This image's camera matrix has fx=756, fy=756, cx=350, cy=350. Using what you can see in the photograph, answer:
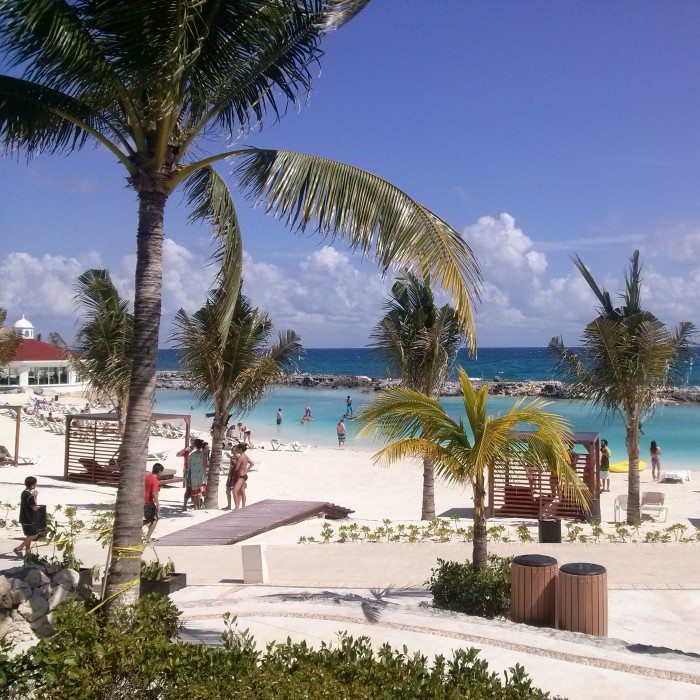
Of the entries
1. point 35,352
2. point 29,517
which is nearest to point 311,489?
point 29,517

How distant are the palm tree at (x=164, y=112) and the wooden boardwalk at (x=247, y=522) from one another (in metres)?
6.27

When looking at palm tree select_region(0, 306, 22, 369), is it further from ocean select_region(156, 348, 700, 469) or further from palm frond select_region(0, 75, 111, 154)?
palm frond select_region(0, 75, 111, 154)

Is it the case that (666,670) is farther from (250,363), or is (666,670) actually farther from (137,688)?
(250,363)

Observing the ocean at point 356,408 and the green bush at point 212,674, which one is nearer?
the green bush at point 212,674

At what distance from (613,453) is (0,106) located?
35396 millimetres

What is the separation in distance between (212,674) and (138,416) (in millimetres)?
2137

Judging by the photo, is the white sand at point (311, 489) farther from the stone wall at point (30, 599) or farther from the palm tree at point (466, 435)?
the palm tree at point (466, 435)

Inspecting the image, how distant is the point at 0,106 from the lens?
569 centimetres

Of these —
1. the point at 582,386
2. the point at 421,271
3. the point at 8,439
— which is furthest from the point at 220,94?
the point at 8,439

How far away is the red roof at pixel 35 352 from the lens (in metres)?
56.8

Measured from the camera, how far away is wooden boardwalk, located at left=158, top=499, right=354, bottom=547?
1185 cm

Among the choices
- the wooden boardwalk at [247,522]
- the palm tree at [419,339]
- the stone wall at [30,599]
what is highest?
the palm tree at [419,339]

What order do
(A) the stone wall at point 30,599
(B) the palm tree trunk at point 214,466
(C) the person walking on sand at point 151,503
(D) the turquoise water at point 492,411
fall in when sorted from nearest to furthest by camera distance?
(A) the stone wall at point 30,599 → (C) the person walking on sand at point 151,503 → (B) the palm tree trunk at point 214,466 → (D) the turquoise water at point 492,411

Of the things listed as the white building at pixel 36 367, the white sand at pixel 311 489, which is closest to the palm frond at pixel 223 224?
the white sand at pixel 311 489
